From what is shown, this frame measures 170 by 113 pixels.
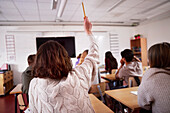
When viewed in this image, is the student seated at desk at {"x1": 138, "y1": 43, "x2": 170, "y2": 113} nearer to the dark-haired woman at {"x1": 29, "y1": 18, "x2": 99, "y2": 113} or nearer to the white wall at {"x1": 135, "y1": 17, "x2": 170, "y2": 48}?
the dark-haired woman at {"x1": 29, "y1": 18, "x2": 99, "y2": 113}

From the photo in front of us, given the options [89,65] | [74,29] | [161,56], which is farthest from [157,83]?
[74,29]

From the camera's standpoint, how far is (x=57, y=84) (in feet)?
2.70

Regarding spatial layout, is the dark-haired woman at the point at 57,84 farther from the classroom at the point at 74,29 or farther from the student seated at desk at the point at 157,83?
the classroom at the point at 74,29

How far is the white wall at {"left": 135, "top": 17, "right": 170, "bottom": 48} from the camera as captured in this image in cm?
Answer: 511

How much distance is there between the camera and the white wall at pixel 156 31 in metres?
5.11

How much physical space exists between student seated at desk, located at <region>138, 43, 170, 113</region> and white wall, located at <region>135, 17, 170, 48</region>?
4669 millimetres

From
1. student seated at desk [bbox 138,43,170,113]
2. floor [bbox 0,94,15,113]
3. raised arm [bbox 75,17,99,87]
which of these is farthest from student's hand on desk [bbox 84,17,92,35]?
floor [bbox 0,94,15,113]

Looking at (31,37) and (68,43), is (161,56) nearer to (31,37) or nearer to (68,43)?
(68,43)

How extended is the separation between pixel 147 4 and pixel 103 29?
2.60m

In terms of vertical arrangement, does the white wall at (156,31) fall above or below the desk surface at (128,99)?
above

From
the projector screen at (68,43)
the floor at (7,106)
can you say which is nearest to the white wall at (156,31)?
the projector screen at (68,43)

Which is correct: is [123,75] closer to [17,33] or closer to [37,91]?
[37,91]

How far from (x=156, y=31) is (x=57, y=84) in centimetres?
593

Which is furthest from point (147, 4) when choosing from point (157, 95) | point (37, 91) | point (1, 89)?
point (1, 89)
